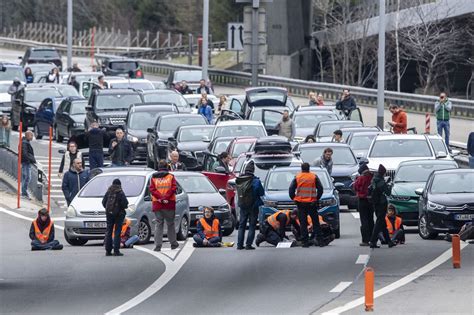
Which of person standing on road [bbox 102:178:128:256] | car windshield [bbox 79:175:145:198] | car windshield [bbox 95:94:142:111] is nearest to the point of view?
person standing on road [bbox 102:178:128:256]

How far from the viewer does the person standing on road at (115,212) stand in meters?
25.2

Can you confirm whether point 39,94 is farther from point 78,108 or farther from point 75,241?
point 75,241

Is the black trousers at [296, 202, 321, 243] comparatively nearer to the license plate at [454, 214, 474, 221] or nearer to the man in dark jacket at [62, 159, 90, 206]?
the license plate at [454, 214, 474, 221]

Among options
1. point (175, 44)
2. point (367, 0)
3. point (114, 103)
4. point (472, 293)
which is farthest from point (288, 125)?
point (175, 44)

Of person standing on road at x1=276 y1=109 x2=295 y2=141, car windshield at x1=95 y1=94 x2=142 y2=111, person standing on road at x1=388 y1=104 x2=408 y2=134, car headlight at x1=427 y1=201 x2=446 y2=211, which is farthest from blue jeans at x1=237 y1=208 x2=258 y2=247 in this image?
car windshield at x1=95 y1=94 x2=142 y2=111

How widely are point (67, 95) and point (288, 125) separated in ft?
46.2

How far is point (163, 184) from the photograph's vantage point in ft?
85.0

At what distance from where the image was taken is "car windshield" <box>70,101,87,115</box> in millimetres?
48250

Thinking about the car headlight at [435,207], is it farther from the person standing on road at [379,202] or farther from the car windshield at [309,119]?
the car windshield at [309,119]

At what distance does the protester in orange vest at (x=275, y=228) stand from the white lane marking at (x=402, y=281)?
330cm

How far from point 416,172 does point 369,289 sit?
45.1 ft

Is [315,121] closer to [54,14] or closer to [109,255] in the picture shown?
[109,255]

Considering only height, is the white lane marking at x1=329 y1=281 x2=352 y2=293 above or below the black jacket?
below

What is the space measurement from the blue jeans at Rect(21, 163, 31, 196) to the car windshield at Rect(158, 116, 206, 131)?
15.9 ft
